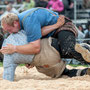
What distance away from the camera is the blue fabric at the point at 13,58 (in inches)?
215

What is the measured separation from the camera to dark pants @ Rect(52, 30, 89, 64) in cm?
560


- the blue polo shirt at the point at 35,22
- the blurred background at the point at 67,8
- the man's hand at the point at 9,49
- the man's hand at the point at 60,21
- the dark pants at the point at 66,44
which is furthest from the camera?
the blurred background at the point at 67,8

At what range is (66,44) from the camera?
221 inches

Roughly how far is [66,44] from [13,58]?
100 cm

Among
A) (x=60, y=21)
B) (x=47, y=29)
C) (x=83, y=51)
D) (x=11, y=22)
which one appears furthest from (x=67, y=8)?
(x=11, y=22)

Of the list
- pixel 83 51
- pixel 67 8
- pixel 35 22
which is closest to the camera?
pixel 35 22

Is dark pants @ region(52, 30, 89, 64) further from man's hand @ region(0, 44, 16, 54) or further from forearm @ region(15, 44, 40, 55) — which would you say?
man's hand @ region(0, 44, 16, 54)

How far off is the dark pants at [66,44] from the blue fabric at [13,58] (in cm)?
56

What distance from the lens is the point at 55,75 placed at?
19.9 ft

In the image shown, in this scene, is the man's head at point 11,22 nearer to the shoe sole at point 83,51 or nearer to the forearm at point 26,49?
the forearm at point 26,49

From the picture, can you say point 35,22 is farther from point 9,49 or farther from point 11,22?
point 9,49

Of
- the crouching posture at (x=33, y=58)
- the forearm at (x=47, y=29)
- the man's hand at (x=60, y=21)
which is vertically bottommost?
the crouching posture at (x=33, y=58)

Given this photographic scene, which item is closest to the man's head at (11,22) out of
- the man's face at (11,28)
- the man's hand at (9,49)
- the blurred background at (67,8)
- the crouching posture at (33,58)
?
the man's face at (11,28)

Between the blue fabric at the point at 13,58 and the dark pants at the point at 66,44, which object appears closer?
the blue fabric at the point at 13,58
